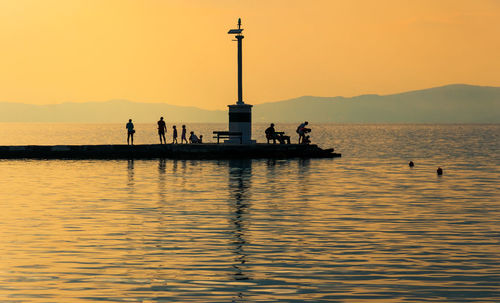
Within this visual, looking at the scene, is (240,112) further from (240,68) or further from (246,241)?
(246,241)

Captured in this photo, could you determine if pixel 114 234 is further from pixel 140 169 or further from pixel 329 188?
pixel 140 169

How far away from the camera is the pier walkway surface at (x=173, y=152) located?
5006 cm

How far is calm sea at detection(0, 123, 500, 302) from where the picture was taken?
12227mm

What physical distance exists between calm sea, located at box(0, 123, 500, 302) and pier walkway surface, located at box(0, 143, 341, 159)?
15.4 meters

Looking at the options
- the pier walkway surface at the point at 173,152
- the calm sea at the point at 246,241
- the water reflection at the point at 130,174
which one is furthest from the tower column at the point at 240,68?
the calm sea at the point at 246,241

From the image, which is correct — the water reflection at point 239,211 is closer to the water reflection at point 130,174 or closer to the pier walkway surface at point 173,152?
the water reflection at point 130,174

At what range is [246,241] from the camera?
1716cm

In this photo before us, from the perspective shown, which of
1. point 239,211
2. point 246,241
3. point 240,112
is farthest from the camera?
point 240,112

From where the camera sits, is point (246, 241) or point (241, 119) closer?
point (246, 241)

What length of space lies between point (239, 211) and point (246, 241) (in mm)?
5789

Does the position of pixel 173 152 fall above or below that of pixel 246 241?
above

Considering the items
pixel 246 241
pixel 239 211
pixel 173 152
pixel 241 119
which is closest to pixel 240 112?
pixel 241 119

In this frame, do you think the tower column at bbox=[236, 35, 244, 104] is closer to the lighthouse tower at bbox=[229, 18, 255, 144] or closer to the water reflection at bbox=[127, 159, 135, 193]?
the lighthouse tower at bbox=[229, 18, 255, 144]

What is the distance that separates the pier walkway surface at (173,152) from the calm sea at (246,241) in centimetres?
1543
